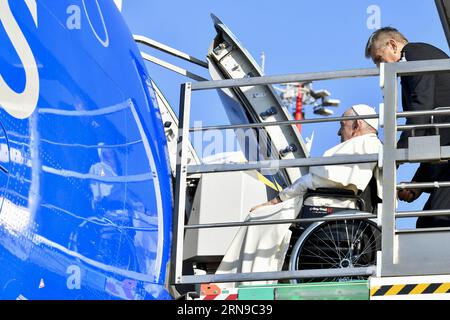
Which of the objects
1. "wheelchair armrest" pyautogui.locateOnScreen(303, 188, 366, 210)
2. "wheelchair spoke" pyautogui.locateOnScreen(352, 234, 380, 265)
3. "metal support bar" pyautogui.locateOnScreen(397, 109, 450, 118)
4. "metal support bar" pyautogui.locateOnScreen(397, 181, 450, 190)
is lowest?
"wheelchair spoke" pyautogui.locateOnScreen(352, 234, 380, 265)

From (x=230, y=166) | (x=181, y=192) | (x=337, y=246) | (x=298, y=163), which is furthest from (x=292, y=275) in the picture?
(x=337, y=246)

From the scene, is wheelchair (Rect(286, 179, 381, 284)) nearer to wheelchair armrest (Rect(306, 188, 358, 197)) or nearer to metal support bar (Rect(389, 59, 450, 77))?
wheelchair armrest (Rect(306, 188, 358, 197))

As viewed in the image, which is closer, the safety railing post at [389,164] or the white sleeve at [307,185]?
the safety railing post at [389,164]

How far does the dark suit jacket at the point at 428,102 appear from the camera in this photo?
591 cm

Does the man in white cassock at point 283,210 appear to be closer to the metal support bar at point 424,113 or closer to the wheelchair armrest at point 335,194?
the wheelchair armrest at point 335,194

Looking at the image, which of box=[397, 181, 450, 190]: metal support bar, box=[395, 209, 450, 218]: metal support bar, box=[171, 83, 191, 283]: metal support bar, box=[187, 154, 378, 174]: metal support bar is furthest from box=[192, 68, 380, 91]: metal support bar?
box=[395, 209, 450, 218]: metal support bar

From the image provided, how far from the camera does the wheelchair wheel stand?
6475mm

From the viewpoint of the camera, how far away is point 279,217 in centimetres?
671

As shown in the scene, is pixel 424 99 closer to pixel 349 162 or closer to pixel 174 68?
pixel 349 162

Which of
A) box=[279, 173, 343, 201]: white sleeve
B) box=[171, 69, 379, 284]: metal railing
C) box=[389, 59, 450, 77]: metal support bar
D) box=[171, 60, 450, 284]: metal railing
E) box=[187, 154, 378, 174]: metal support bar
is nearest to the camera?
box=[171, 60, 450, 284]: metal railing

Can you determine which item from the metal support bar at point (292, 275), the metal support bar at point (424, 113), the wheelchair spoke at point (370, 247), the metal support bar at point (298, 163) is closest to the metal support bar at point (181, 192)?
the metal support bar at point (298, 163)

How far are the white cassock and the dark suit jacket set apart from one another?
0.53 m

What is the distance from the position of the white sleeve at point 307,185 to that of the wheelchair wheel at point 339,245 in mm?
345

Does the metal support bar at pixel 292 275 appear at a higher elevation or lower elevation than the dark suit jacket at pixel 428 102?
lower
